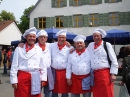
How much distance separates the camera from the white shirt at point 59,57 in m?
4.37

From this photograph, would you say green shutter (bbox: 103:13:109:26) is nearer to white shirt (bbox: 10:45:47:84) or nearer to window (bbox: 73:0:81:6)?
window (bbox: 73:0:81:6)

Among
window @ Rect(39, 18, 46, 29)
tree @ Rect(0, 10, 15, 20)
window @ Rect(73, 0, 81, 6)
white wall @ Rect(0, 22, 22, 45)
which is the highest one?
tree @ Rect(0, 10, 15, 20)

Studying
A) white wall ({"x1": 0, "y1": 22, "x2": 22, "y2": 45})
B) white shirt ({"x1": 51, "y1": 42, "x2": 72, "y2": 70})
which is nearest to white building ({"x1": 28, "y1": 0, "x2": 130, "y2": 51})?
white wall ({"x1": 0, "y1": 22, "x2": 22, "y2": 45})

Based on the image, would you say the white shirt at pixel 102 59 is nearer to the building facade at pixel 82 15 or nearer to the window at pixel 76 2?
the building facade at pixel 82 15

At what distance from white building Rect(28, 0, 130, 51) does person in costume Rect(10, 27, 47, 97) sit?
17561 mm

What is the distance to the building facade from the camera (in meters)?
20.4

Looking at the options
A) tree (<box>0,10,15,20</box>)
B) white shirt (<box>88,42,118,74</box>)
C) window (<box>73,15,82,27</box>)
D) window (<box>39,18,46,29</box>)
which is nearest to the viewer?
white shirt (<box>88,42,118,74</box>)

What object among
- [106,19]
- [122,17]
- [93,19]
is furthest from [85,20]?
[122,17]

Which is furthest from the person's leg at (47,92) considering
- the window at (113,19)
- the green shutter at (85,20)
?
the green shutter at (85,20)

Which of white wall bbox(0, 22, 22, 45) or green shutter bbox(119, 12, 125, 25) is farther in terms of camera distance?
white wall bbox(0, 22, 22, 45)

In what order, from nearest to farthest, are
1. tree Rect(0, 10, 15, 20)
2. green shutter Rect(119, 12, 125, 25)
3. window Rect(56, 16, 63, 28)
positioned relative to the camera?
green shutter Rect(119, 12, 125, 25) < window Rect(56, 16, 63, 28) < tree Rect(0, 10, 15, 20)

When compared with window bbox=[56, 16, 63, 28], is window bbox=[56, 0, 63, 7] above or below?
above

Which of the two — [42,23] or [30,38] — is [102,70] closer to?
[30,38]

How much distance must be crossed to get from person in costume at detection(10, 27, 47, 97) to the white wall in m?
25.5
